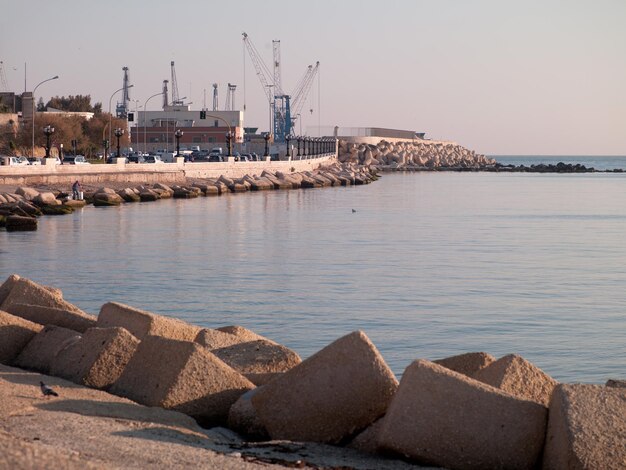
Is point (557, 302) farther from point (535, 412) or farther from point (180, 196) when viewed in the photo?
point (180, 196)

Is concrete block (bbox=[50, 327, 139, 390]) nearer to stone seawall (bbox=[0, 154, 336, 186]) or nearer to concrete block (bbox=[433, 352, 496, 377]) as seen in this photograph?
concrete block (bbox=[433, 352, 496, 377])

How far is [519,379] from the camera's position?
25.4 ft

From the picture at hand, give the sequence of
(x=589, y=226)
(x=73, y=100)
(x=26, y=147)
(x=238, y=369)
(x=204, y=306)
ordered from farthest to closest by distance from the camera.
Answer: (x=73, y=100), (x=26, y=147), (x=589, y=226), (x=204, y=306), (x=238, y=369)

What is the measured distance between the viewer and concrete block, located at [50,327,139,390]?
864 cm

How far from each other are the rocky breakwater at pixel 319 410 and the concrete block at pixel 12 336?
30.2 inches

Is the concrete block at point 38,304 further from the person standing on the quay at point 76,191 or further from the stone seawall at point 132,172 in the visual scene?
the stone seawall at point 132,172

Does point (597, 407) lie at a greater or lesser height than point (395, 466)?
greater

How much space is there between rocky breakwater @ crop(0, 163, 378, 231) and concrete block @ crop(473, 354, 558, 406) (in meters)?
31.3

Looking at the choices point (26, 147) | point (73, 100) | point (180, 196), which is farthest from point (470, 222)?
point (73, 100)

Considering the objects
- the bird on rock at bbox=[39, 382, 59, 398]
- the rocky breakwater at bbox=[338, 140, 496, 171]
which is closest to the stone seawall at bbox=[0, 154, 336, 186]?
the bird on rock at bbox=[39, 382, 59, 398]

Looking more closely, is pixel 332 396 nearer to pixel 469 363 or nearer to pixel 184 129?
pixel 469 363

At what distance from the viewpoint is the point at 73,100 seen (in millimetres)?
138500

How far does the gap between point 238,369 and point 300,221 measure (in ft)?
113

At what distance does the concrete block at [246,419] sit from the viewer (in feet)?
24.8
